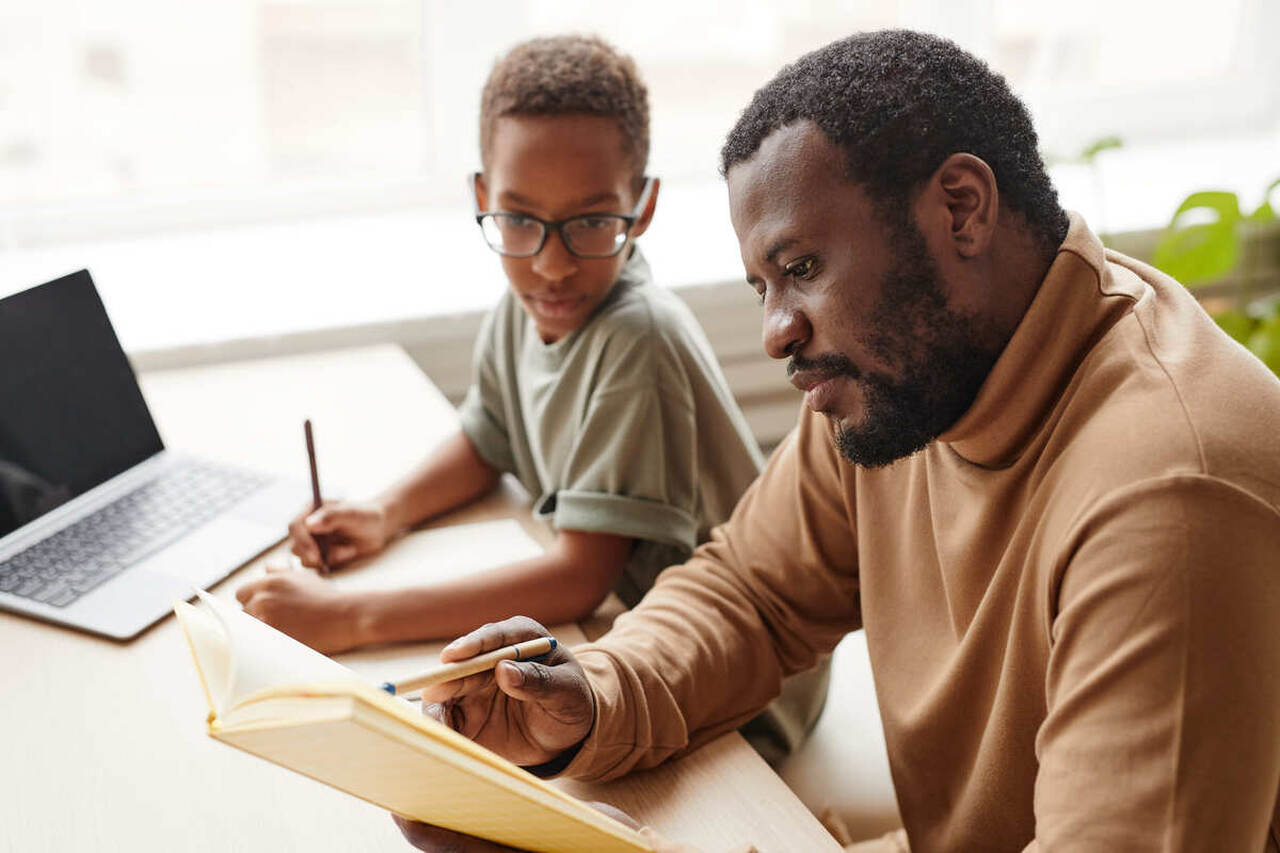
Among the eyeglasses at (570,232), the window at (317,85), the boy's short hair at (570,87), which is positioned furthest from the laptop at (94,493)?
the window at (317,85)

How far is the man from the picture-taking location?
0.66 m

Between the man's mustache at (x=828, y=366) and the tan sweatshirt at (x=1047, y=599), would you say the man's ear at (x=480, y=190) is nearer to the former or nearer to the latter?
the tan sweatshirt at (x=1047, y=599)

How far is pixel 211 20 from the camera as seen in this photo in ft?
7.10

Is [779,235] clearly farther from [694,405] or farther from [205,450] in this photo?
[205,450]

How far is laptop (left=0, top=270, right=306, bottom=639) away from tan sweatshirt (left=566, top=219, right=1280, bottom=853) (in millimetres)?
454

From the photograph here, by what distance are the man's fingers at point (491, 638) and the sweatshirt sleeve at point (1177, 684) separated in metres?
0.37

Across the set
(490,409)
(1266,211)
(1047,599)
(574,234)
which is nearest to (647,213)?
(574,234)

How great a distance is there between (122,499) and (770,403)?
3.81 feet

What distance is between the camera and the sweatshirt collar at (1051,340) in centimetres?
79

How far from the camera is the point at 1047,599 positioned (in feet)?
2.47

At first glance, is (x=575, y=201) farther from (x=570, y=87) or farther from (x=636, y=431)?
(x=636, y=431)

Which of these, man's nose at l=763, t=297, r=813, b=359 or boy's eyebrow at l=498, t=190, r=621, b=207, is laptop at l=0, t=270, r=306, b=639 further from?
man's nose at l=763, t=297, r=813, b=359

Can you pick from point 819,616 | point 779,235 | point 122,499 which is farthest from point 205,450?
point 779,235

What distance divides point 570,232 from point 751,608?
458 mm
